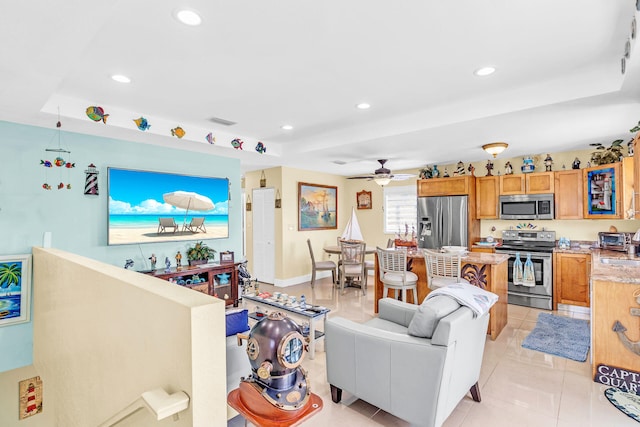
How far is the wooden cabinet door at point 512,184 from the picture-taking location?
5383 millimetres

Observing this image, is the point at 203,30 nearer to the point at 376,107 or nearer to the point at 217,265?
the point at 376,107

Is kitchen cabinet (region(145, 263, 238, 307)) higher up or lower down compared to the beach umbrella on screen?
lower down

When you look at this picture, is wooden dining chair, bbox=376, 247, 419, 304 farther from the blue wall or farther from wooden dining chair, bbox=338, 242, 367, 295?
the blue wall

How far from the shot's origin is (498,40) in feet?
7.20

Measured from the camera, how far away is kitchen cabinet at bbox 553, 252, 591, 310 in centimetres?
458

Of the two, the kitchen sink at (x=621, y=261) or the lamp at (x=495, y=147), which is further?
the lamp at (x=495, y=147)

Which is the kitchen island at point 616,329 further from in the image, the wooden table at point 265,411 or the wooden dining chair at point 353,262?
the wooden dining chair at point 353,262

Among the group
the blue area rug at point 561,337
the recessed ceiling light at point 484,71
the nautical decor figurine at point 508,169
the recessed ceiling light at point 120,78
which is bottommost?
the blue area rug at point 561,337

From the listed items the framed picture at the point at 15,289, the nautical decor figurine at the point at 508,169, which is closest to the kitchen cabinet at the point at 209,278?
the framed picture at the point at 15,289

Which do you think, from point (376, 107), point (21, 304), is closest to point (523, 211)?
point (376, 107)

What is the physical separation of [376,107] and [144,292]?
117 inches

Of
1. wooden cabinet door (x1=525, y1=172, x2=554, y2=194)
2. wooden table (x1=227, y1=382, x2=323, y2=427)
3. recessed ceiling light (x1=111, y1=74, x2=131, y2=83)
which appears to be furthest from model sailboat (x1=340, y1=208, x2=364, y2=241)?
wooden table (x1=227, y1=382, x2=323, y2=427)

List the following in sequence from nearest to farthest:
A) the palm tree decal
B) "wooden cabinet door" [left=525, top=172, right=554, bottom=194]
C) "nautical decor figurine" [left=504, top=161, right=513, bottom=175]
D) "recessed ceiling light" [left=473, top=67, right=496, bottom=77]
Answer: "recessed ceiling light" [left=473, top=67, right=496, bottom=77] → the palm tree decal → "wooden cabinet door" [left=525, top=172, right=554, bottom=194] → "nautical decor figurine" [left=504, top=161, right=513, bottom=175]

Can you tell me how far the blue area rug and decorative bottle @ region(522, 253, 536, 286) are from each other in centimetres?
54
